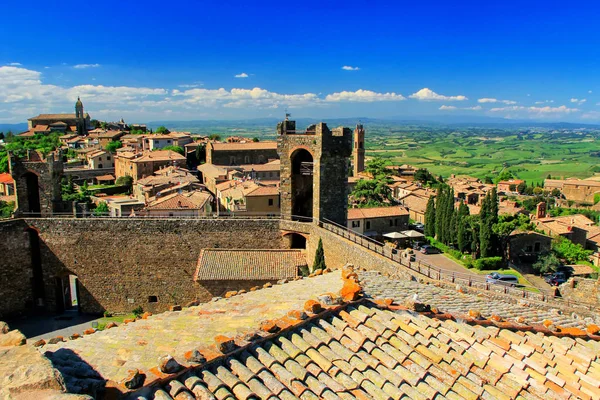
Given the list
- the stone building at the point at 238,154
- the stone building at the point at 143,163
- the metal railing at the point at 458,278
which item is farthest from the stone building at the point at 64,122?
the metal railing at the point at 458,278

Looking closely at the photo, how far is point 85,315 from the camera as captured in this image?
74.6ft

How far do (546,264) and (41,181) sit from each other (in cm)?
3777

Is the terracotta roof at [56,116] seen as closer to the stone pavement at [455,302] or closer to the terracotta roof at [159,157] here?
the terracotta roof at [159,157]

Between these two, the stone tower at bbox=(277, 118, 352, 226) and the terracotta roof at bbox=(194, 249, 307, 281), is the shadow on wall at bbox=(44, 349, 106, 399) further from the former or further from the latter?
the stone tower at bbox=(277, 118, 352, 226)

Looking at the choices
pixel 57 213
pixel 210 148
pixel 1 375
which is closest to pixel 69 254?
pixel 57 213

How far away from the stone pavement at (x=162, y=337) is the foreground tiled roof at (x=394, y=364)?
457 millimetres

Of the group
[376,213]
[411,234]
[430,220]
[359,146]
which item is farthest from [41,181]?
[359,146]

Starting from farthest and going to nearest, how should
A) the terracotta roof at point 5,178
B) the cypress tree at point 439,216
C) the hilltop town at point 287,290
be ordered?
1. the terracotta roof at point 5,178
2. the cypress tree at point 439,216
3. the hilltop town at point 287,290

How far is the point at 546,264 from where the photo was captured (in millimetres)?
39719

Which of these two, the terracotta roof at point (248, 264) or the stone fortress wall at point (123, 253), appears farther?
the stone fortress wall at point (123, 253)

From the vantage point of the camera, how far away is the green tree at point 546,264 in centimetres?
3972

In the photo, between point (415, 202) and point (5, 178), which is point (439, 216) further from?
point (5, 178)

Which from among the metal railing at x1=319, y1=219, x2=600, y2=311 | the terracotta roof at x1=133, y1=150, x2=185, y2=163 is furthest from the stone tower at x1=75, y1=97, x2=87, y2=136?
the metal railing at x1=319, y1=219, x2=600, y2=311

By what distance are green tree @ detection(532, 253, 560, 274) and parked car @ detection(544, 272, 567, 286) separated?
0.97 m
